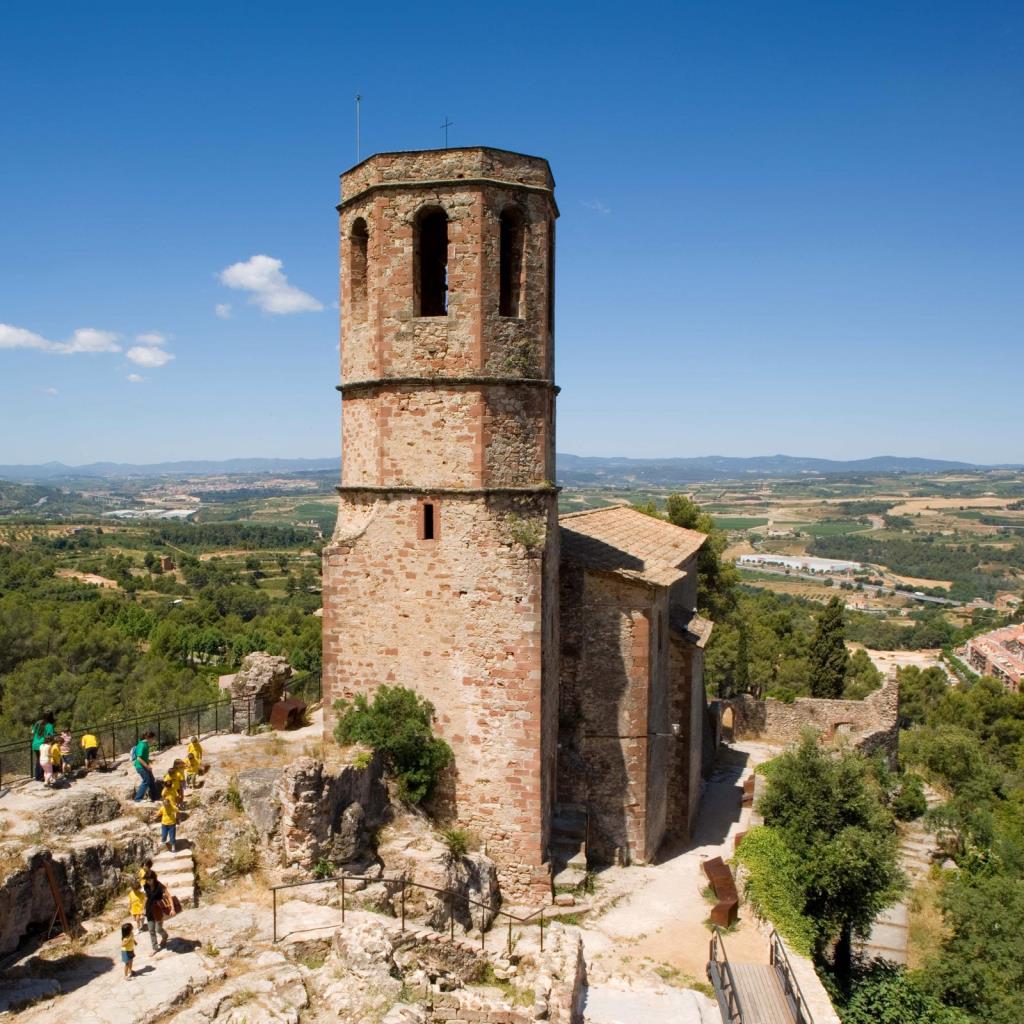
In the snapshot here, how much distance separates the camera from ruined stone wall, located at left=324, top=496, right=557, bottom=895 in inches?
612

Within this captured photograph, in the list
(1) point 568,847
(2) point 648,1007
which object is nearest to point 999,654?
(1) point 568,847

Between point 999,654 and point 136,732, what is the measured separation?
8432 cm

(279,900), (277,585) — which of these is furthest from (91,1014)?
(277,585)

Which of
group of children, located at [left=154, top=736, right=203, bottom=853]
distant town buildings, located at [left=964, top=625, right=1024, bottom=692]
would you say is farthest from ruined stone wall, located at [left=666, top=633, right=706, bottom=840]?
distant town buildings, located at [left=964, top=625, right=1024, bottom=692]

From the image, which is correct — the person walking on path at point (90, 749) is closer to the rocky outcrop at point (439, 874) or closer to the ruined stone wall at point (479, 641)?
the ruined stone wall at point (479, 641)

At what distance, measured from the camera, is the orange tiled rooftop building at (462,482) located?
15.6m

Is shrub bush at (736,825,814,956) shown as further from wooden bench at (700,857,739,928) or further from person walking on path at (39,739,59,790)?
person walking on path at (39,739,59,790)

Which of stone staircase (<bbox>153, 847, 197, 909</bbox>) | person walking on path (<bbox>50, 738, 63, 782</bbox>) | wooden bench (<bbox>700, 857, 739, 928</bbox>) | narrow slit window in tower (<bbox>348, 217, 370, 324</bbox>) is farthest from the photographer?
narrow slit window in tower (<bbox>348, 217, 370, 324</bbox>)

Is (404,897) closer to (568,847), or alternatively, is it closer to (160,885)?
(160,885)

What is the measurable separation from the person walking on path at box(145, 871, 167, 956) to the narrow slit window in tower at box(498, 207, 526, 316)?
11.4 meters

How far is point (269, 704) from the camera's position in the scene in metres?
19.5

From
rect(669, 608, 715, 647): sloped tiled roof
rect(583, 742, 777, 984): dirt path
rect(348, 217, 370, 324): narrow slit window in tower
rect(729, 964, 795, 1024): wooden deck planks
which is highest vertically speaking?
rect(348, 217, 370, 324): narrow slit window in tower

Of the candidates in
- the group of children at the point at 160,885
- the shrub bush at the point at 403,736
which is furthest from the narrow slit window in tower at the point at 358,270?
the group of children at the point at 160,885

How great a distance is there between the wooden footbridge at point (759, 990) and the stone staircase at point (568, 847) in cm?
295
